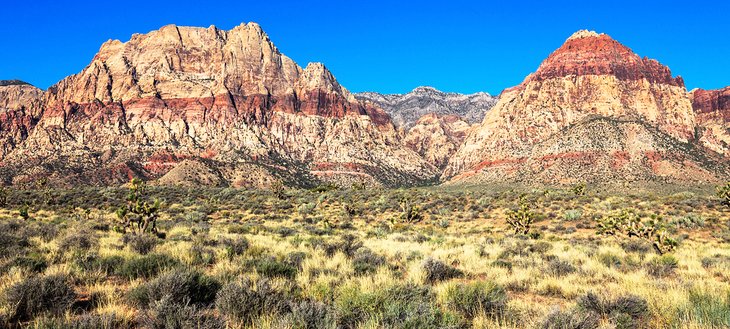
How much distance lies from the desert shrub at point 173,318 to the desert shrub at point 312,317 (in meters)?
1.09

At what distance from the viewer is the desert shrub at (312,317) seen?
5.25m

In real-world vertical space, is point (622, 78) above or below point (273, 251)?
above

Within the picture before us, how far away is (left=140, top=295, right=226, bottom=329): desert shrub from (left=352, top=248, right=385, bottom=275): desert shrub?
444 centimetres

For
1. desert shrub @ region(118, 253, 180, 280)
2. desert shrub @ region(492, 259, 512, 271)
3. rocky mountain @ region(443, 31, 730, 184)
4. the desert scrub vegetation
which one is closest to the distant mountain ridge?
rocky mountain @ region(443, 31, 730, 184)

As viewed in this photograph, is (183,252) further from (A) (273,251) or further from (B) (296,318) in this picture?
(B) (296,318)

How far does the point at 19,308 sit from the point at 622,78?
187 metres

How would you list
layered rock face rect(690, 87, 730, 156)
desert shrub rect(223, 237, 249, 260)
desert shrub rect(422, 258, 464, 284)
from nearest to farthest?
desert shrub rect(422, 258, 464, 284)
desert shrub rect(223, 237, 249, 260)
layered rock face rect(690, 87, 730, 156)

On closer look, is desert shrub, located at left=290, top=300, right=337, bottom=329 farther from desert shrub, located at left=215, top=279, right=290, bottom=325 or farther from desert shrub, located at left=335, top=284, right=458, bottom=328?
desert shrub, located at left=215, top=279, right=290, bottom=325

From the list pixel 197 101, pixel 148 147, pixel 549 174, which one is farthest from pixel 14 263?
pixel 197 101

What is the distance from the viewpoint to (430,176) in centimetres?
19338

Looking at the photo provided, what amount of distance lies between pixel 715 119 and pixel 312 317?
23281 cm

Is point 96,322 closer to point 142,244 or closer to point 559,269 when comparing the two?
point 142,244

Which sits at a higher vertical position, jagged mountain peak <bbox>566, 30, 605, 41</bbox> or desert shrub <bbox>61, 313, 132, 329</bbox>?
jagged mountain peak <bbox>566, 30, 605, 41</bbox>

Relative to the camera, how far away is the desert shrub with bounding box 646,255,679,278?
10.7 meters
